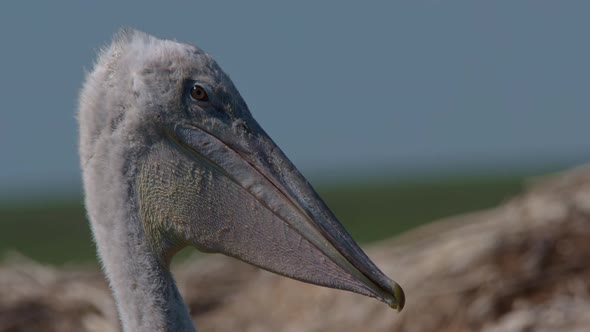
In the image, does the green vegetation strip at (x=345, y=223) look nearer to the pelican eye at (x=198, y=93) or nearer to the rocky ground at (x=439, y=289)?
the rocky ground at (x=439, y=289)

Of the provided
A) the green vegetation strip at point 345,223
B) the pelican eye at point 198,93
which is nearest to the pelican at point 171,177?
the pelican eye at point 198,93

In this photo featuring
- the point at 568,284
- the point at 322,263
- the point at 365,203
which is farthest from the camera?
the point at 365,203

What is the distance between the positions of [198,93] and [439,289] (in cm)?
270

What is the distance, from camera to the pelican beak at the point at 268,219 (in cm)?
354

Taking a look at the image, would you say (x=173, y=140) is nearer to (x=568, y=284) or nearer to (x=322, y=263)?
(x=322, y=263)

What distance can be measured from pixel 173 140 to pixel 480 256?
110 inches

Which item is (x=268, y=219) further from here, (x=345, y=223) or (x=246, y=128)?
(x=345, y=223)

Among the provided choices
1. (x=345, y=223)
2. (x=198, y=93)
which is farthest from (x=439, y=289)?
(x=345, y=223)

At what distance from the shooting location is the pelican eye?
3.67m

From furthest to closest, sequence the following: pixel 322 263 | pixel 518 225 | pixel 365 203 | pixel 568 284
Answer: pixel 365 203 < pixel 518 225 < pixel 568 284 < pixel 322 263

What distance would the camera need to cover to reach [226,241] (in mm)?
Answer: 3713

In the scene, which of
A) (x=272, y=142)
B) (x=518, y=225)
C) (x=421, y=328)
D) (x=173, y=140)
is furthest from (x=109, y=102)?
(x=518, y=225)

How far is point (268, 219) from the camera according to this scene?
12.0 ft

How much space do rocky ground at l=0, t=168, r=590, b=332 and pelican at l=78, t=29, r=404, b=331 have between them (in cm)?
229
